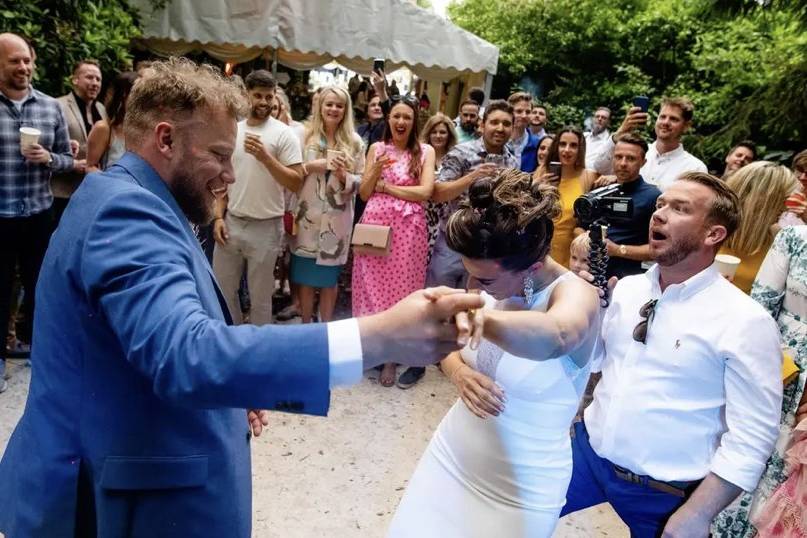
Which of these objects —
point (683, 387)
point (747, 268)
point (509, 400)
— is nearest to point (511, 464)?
point (509, 400)

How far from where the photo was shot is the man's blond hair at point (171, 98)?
134 cm

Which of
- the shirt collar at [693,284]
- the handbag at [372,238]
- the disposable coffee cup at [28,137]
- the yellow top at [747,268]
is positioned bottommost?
the handbag at [372,238]

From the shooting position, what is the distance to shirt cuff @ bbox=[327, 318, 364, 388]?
98 centimetres

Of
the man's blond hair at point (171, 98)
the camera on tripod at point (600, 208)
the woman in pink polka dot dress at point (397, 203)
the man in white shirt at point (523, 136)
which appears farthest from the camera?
the man in white shirt at point (523, 136)

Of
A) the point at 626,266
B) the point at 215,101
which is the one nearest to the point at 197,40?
the point at 626,266

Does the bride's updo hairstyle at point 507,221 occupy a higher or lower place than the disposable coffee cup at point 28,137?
higher

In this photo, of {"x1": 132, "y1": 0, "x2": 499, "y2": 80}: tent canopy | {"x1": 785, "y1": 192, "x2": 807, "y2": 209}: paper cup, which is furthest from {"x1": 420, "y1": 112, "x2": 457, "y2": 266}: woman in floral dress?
{"x1": 132, "y1": 0, "x2": 499, "y2": 80}: tent canopy

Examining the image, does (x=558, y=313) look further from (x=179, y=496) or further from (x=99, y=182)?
(x=99, y=182)

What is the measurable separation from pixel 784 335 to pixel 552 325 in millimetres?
1660

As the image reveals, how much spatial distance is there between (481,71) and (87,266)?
1035 centimetres

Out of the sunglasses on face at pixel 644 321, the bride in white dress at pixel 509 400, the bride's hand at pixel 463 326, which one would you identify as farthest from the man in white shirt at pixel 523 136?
the bride's hand at pixel 463 326

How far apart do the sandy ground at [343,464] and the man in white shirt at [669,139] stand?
234cm

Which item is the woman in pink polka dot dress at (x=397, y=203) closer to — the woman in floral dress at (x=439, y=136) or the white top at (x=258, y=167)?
the woman in floral dress at (x=439, y=136)

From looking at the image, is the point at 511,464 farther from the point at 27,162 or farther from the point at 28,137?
the point at 27,162
